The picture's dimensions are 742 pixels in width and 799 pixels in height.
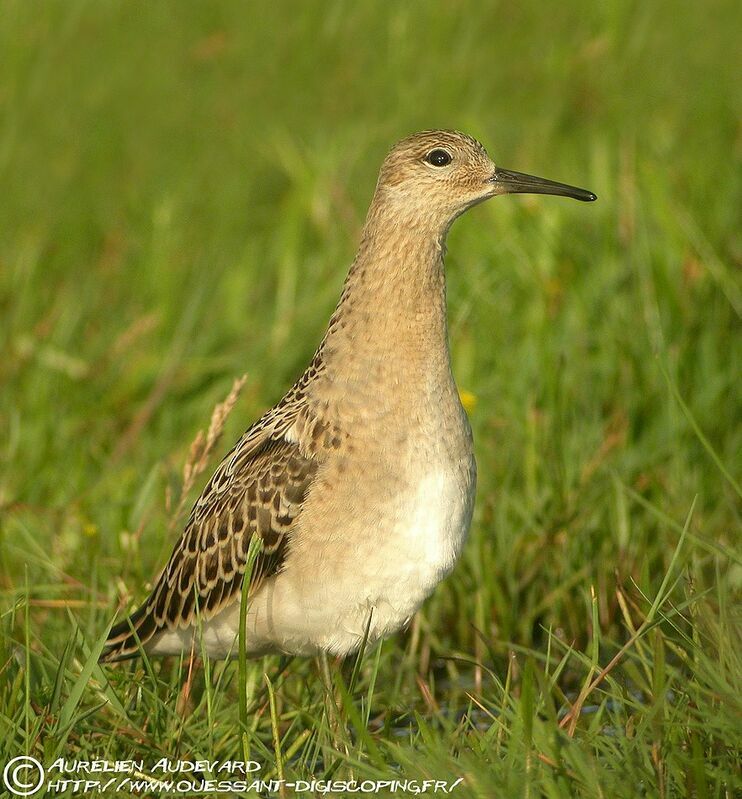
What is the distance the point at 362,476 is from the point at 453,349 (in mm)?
3110

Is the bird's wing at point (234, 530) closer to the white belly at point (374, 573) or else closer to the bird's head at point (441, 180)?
the white belly at point (374, 573)

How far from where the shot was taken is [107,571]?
6.03 meters

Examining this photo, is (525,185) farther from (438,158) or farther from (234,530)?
(234,530)

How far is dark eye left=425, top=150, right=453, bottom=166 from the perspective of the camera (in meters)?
5.31

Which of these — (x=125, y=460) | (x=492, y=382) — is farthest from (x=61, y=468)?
(x=492, y=382)

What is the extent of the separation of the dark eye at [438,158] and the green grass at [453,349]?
1152 millimetres

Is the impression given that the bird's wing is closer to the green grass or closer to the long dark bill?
the green grass

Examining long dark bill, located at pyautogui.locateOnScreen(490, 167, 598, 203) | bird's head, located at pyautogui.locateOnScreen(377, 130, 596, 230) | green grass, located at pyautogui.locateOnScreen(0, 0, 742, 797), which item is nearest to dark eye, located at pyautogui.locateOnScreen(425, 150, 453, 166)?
bird's head, located at pyautogui.locateOnScreen(377, 130, 596, 230)

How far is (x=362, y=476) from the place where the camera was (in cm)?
485

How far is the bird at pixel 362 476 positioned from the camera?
4.82 metres

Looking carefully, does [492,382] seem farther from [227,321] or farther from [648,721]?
[648,721]

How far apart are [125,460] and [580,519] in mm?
2696

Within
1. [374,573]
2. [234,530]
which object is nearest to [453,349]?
[234,530]

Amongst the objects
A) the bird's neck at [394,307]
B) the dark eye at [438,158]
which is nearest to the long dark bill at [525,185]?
the dark eye at [438,158]
